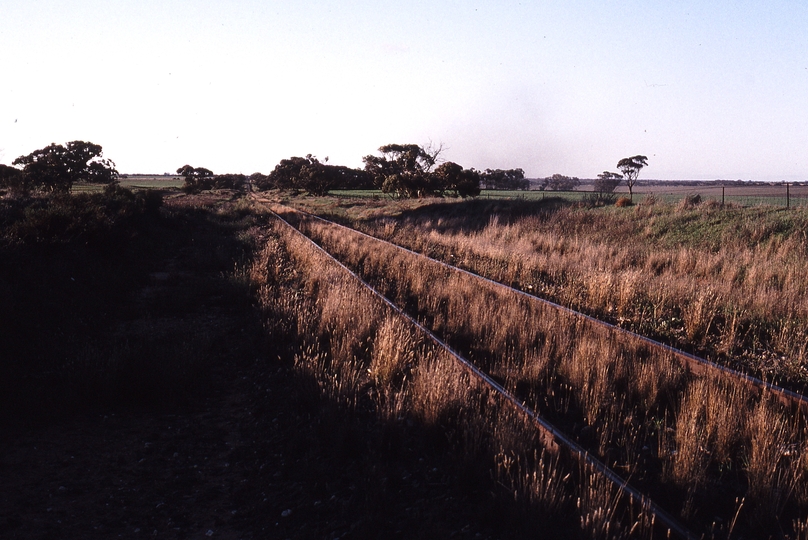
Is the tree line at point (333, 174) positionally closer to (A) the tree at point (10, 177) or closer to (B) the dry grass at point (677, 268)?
(A) the tree at point (10, 177)

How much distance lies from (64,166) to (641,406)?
58.4 meters

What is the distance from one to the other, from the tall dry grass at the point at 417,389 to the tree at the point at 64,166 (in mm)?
46958

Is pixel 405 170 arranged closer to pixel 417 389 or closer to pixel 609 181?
pixel 609 181

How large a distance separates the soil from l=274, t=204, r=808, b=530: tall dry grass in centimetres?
112

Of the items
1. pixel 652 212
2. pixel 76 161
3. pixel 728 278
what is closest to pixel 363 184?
pixel 76 161

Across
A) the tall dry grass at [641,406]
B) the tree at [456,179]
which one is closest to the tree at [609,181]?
the tree at [456,179]

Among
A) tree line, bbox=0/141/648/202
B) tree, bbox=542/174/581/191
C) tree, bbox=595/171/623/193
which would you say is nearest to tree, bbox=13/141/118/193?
tree line, bbox=0/141/648/202

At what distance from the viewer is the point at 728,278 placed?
38.1 ft

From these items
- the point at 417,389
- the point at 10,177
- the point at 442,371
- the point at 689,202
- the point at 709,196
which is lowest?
the point at 417,389

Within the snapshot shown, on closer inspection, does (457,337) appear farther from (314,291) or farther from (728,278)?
(728,278)

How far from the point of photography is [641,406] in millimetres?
5164

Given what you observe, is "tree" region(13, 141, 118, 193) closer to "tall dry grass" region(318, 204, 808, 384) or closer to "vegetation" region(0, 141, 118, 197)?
"vegetation" region(0, 141, 118, 197)

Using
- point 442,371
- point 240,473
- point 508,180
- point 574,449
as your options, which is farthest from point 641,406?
point 508,180

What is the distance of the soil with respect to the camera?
12.1 feet
